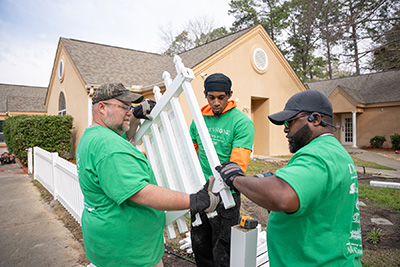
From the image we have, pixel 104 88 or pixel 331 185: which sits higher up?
pixel 104 88

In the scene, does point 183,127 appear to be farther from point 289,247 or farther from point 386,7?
point 386,7

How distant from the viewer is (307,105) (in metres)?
1.41

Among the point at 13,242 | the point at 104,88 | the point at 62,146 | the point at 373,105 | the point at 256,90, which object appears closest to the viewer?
the point at 104,88

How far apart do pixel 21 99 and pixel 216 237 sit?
2853 cm

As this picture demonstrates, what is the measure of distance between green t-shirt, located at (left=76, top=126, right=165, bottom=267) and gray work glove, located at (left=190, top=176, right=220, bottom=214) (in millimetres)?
301

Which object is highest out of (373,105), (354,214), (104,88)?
(373,105)

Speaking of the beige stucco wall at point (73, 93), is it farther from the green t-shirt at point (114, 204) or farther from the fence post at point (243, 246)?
the fence post at point (243, 246)

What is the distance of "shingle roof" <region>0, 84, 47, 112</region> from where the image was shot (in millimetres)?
23434

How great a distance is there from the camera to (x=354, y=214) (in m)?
1.39

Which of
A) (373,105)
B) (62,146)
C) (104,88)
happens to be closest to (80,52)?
(62,146)

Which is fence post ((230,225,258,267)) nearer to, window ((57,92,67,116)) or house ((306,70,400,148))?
window ((57,92,67,116))

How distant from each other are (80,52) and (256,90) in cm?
858

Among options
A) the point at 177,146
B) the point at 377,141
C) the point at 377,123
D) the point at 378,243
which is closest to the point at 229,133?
the point at 177,146

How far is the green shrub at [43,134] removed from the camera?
10234 millimetres
